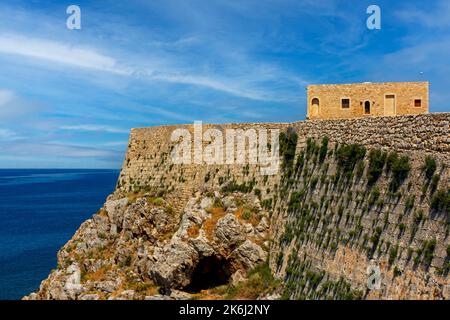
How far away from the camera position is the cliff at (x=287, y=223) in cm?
1392

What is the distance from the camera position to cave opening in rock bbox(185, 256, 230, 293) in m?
23.8

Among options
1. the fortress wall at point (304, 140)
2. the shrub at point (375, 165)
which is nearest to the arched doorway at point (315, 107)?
the fortress wall at point (304, 140)

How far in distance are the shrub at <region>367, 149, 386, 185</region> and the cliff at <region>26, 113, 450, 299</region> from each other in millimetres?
48

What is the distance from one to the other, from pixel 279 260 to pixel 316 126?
641cm

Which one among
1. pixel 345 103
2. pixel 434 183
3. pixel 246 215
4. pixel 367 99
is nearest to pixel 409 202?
pixel 434 183

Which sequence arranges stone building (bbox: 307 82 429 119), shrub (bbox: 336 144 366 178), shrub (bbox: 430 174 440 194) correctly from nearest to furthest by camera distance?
shrub (bbox: 430 174 440 194) → shrub (bbox: 336 144 366 178) → stone building (bbox: 307 82 429 119)

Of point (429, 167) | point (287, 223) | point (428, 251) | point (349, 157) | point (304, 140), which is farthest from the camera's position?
point (304, 140)

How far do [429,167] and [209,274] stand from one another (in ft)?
45.9

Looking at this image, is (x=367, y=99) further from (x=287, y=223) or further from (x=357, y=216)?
(x=357, y=216)

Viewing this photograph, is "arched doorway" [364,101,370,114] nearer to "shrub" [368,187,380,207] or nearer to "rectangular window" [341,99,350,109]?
"rectangular window" [341,99,350,109]

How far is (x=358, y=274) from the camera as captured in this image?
15.6 metres

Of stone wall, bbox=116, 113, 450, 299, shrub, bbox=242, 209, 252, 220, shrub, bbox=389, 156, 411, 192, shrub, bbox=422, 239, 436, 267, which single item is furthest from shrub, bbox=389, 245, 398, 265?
shrub, bbox=242, 209, 252, 220

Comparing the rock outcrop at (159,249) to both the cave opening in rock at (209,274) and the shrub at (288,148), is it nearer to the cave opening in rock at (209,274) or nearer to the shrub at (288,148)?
the cave opening in rock at (209,274)

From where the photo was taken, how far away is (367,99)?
2494 cm
